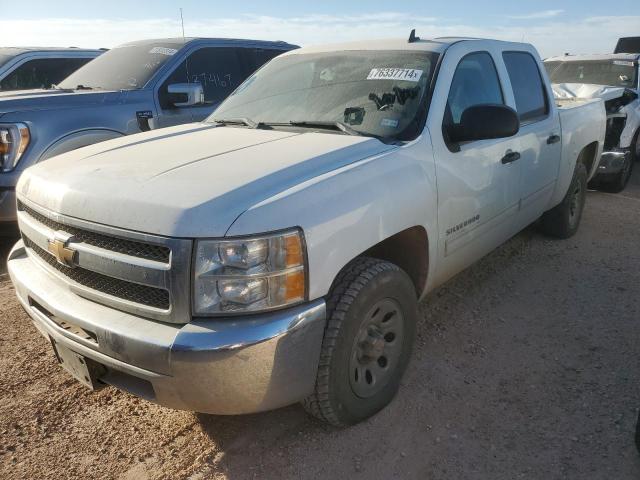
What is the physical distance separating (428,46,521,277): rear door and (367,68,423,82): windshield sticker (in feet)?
0.46

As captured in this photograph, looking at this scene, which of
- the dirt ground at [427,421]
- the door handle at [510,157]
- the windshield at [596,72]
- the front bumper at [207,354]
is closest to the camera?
the front bumper at [207,354]

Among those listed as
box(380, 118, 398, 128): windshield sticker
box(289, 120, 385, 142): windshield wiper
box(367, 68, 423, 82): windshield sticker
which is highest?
box(367, 68, 423, 82): windshield sticker

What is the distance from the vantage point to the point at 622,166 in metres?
6.88

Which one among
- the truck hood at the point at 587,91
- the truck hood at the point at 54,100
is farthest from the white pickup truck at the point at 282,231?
the truck hood at the point at 587,91

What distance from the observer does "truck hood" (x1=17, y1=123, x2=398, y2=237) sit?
81.1 inches

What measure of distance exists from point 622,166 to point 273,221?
6263 millimetres

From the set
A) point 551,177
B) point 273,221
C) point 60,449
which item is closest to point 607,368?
point 551,177

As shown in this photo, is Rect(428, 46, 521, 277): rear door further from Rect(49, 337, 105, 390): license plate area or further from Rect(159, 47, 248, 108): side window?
Rect(159, 47, 248, 108): side window

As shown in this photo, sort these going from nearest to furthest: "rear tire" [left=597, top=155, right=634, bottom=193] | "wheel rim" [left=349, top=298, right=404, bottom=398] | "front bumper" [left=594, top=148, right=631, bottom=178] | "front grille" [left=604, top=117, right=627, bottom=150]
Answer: "wheel rim" [left=349, top=298, right=404, bottom=398] → "front bumper" [left=594, top=148, right=631, bottom=178] → "rear tire" [left=597, top=155, right=634, bottom=193] → "front grille" [left=604, top=117, right=627, bottom=150]

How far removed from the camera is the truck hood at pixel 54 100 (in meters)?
4.55

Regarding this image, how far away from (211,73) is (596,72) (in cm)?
619

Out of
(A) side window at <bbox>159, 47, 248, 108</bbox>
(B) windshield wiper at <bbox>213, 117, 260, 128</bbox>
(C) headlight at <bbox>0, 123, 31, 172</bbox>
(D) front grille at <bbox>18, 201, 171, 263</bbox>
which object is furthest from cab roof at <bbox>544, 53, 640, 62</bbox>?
(D) front grille at <bbox>18, 201, 171, 263</bbox>

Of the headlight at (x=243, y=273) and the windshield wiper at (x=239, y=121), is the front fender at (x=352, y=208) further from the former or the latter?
the windshield wiper at (x=239, y=121)

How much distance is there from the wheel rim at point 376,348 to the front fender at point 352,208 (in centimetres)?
36
